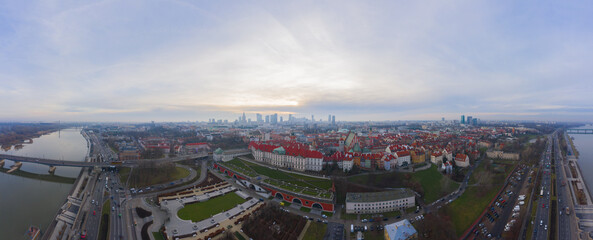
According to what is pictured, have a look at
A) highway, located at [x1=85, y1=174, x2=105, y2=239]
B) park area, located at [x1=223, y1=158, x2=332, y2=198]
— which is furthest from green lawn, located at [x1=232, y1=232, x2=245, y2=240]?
highway, located at [x1=85, y1=174, x2=105, y2=239]

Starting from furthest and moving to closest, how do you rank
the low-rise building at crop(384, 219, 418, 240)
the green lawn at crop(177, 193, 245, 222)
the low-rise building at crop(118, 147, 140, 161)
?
the low-rise building at crop(118, 147, 140, 161) → the green lawn at crop(177, 193, 245, 222) → the low-rise building at crop(384, 219, 418, 240)

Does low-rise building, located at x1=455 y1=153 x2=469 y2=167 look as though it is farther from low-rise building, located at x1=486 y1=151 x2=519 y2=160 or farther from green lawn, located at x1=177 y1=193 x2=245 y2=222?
green lawn, located at x1=177 y1=193 x2=245 y2=222

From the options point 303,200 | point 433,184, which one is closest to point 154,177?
point 303,200

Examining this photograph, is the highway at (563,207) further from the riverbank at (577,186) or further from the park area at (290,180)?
the park area at (290,180)

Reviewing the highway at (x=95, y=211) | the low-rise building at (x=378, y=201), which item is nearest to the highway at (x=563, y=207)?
the low-rise building at (x=378, y=201)

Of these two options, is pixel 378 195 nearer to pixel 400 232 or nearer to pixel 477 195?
pixel 400 232

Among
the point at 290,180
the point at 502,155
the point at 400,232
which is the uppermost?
the point at 502,155
